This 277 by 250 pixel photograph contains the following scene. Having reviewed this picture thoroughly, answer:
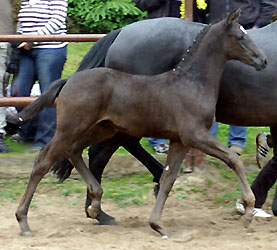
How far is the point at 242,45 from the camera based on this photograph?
5086 millimetres

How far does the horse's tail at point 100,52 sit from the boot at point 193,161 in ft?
5.00

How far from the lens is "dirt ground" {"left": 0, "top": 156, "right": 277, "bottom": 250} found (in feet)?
16.0

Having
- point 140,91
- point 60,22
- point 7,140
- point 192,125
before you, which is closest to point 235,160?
point 192,125

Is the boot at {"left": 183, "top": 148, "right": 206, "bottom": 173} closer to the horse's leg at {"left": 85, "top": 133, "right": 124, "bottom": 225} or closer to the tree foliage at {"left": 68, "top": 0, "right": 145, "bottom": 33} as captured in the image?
the horse's leg at {"left": 85, "top": 133, "right": 124, "bottom": 225}

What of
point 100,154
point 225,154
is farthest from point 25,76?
point 225,154

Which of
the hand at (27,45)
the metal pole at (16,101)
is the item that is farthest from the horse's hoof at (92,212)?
the hand at (27,45)

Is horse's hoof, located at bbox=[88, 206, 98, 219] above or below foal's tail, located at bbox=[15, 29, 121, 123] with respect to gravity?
below

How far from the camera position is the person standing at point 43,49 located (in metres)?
7.08

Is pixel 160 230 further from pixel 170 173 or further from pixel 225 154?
pixel 225 154

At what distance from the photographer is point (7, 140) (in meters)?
7.86

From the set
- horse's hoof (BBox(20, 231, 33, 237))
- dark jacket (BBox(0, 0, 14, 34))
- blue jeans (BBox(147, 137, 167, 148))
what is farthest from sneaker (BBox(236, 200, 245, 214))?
dark jacket (BBox(0, 0, 14, 34))

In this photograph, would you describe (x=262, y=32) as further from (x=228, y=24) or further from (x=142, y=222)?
(x=142, y=222)

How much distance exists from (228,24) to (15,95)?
3.04 m

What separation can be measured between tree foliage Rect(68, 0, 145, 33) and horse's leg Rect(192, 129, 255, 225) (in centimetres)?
567
